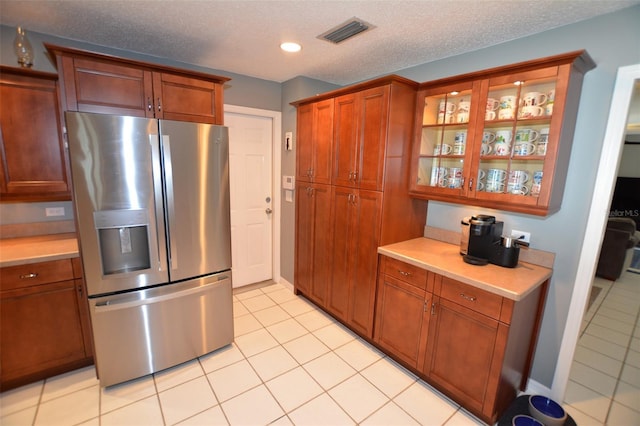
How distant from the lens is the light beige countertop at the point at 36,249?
1794 mm

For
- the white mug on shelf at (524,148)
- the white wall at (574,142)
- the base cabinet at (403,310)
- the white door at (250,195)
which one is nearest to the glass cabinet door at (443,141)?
the white mug on shelf at (524,148)

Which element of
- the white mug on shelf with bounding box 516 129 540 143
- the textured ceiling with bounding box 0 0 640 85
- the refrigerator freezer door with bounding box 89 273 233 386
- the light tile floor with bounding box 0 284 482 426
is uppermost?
the textured ceiling with bounding box 0 0 640 85

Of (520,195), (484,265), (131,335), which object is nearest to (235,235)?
(131,335)

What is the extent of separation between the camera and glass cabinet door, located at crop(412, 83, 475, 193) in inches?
80.6

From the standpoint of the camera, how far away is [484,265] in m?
1.94

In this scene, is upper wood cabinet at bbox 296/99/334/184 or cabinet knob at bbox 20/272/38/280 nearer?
cabinet knob at bbox 20/272/38/280

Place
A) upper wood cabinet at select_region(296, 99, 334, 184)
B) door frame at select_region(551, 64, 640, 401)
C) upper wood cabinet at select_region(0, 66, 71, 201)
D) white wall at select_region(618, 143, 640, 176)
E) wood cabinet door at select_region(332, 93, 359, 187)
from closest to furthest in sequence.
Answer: door frame at select_region(551, 64, 640, 401) < upper wood cabinet at select_region(0, 66, 71, 201) < wood cabinet door at select_region(332, 93, 359, 187) < upper wood cabinet at select_region(296, 99, 334, 184) < white wall at select_region(618, 143, 640, 176)

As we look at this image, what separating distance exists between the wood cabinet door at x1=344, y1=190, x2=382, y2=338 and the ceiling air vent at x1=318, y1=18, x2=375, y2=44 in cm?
114

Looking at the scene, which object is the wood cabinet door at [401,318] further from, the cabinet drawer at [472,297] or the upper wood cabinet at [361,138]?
the upper wood cabinet at [361,138]

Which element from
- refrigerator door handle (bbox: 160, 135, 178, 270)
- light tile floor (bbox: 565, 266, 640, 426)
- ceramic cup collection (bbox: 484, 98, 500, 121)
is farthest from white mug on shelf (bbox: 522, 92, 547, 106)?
refrigerator door handle (bbox: 160, 135, 178, 270)

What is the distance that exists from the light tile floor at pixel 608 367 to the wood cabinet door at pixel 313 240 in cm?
203

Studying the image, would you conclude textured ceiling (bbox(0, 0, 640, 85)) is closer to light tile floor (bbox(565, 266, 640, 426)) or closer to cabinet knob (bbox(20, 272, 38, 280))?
cabinet knob (bbox(20, 272, 38, 280))

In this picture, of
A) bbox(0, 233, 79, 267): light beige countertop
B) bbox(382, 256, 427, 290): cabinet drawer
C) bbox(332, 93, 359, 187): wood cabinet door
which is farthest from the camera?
bbox(332, 93, 359, 187): wood cabinet door

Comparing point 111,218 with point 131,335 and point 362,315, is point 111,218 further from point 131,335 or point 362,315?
point 362,315
